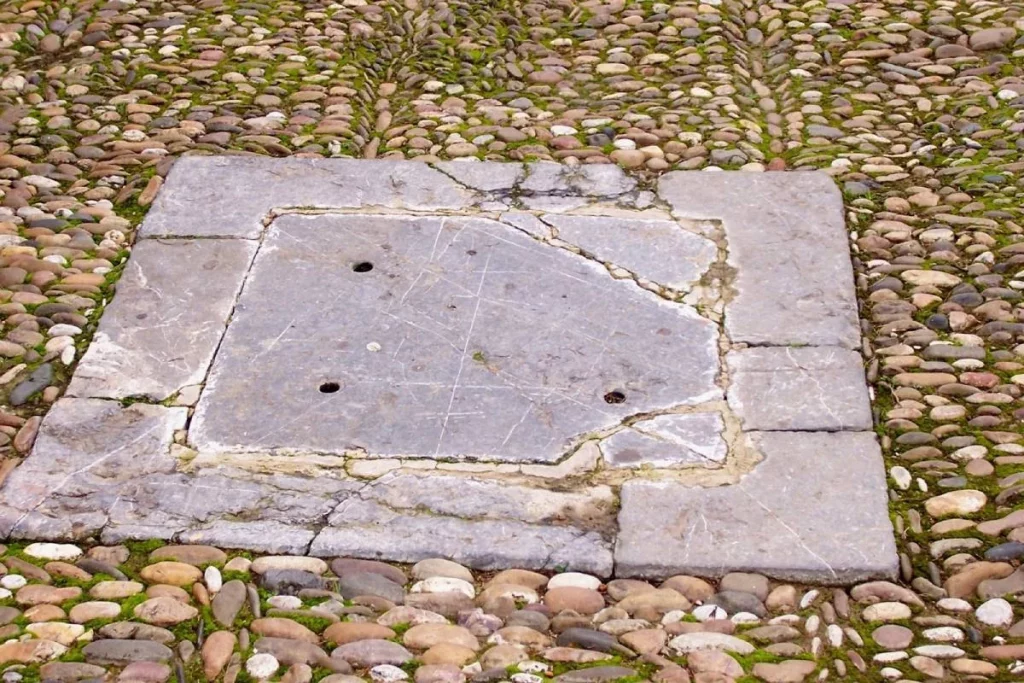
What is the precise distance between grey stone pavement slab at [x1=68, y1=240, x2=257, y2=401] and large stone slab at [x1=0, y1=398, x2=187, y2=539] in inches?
3.7

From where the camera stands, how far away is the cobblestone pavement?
2.96 metres

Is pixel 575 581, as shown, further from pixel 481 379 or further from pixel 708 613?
pixel 481 379

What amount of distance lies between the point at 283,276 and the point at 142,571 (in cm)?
128

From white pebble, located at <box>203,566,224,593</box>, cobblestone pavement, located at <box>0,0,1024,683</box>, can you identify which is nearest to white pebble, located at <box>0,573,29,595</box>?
cobblestone pavement, located at <box>0,0,1024,683</box>

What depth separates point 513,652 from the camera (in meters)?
2.95

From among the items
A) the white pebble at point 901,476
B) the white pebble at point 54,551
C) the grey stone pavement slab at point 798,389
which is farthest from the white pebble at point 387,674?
the white pebble at point 901,476

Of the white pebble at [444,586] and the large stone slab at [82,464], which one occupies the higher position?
the white pebble at [444,586]

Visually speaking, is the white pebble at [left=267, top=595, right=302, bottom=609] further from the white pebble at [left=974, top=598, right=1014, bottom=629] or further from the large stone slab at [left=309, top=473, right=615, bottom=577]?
the white pebble at [left=974, top=598, right=1014, bottom=629]

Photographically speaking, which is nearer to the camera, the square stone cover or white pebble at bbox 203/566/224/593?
white pebble at bbox 203/566/224/593

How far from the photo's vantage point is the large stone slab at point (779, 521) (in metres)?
3.15

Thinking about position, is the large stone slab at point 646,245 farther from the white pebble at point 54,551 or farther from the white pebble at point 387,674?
the white pebble at point 54,551

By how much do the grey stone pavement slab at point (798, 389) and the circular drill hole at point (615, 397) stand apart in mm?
304

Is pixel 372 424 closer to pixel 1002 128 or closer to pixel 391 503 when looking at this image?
pixel 391 503

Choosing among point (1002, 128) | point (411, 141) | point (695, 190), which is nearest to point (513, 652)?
point (695, 190)
